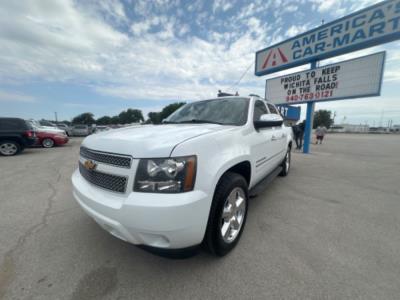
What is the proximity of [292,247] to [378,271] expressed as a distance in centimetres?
74

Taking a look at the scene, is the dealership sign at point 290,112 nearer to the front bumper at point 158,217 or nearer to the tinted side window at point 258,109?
the tinted side window at point 258,109

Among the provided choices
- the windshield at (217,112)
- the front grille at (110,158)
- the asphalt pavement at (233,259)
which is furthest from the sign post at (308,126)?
the front grille at (110,158)

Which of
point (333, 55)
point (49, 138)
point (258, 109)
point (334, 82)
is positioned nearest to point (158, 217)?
point (258, 109)

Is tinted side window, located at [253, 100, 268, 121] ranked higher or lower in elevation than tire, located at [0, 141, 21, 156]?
higher

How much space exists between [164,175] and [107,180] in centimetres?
63

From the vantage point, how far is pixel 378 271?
5.68 ft

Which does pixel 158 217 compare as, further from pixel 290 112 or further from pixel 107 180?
pixel 290 112

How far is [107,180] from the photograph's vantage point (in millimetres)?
1661

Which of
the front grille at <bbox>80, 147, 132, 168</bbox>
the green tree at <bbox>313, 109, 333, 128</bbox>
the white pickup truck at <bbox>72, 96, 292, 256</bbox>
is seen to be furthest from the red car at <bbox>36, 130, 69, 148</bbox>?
the green tree at <bbox>313, 109, 333, 128</bbox>

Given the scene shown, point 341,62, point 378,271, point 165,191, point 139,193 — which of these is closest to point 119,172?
point 139,193

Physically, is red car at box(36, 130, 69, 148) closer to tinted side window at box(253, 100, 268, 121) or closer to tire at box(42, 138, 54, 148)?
tire at box(42, 138, 54, 148)

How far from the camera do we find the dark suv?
25.4 feet

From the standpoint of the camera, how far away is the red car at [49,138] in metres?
10.7

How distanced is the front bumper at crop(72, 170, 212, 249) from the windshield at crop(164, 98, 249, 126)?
4.48ft
